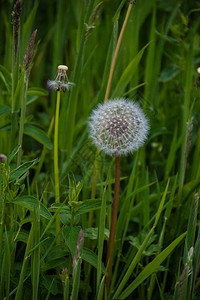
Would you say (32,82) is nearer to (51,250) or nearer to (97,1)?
(97,1)

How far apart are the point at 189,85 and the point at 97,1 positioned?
0.48 meters

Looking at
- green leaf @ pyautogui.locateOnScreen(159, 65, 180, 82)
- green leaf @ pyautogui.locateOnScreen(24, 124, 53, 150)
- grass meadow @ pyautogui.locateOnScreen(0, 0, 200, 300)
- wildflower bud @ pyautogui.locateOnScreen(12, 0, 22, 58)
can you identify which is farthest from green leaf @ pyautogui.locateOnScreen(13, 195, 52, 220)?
green leaf @ pyautogui.locateOnScreen(159, 65, 180, 82)

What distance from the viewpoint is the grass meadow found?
105 centimetres

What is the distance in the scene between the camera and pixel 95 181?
50.4 inches

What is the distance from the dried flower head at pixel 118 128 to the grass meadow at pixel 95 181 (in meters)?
0.07

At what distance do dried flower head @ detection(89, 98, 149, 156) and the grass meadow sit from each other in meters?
0.07

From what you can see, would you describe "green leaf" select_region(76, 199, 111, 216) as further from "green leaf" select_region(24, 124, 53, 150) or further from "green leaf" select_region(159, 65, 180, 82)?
"green leaf" select_region(159, 65, 180, 82)

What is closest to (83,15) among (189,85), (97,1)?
(97,1)

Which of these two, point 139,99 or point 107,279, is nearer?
point 107,279

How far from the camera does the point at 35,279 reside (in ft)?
3.29

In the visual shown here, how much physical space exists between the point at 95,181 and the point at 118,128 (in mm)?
226

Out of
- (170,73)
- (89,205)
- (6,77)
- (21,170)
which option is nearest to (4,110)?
(6,77)

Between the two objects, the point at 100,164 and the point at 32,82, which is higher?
the point at 32,82

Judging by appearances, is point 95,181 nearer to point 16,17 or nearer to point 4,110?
point 4,110
